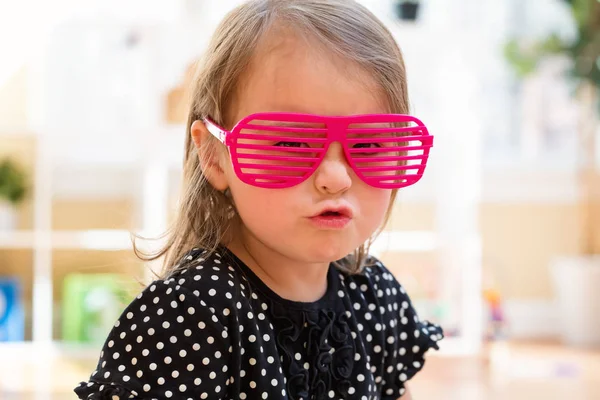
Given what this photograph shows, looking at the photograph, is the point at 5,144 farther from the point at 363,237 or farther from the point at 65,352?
the point at 363,237

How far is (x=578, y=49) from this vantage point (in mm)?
3787

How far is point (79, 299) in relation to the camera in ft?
12.1

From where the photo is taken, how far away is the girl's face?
3.61 ft

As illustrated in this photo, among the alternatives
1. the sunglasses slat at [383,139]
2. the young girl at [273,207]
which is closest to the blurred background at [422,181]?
the young girl at [273,207]

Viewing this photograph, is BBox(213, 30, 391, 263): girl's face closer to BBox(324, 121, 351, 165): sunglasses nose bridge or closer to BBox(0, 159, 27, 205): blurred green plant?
BBox(324, 121, 351, 165): sunglasses nose bridge

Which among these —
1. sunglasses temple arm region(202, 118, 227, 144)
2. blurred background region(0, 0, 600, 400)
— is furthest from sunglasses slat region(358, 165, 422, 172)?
blurred background region(0, 0, 600, 400)

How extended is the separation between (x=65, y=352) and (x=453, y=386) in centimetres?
142

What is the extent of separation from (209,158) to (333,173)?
20cm

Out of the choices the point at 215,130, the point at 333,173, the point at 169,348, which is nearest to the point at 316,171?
the point at 333,173

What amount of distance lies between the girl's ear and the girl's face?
0.06 metres

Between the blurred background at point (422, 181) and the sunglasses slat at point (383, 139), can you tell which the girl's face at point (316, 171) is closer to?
the sunglasses slat at point (383, 139)

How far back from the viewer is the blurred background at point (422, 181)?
3543 mm

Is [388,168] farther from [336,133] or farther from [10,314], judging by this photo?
[10,314]

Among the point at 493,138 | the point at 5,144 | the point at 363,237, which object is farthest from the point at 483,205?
the point at 363,237
